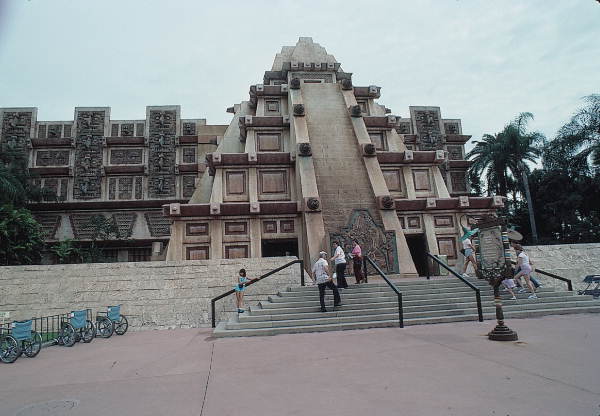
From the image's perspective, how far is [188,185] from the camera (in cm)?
2702

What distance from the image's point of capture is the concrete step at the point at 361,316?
Result: 358 inches

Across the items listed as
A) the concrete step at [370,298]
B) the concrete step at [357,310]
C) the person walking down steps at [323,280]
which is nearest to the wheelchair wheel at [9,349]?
the concrete step at [357,310]

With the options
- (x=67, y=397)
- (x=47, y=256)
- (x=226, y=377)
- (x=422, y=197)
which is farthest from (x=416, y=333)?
(x=47, y=256)

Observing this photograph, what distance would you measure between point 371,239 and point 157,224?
15.6 meters

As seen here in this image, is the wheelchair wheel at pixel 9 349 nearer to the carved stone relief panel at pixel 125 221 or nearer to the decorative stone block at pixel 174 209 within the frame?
the decorative stone block at pixel 174 209

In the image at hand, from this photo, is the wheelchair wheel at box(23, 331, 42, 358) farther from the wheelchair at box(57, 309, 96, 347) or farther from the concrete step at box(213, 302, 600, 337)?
the concrete step at box(213, 302, 600, 337)

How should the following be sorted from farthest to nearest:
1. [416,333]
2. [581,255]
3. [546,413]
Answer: [581,255], [416,333], [546,413]

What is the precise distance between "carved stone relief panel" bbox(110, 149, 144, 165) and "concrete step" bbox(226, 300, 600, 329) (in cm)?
2074

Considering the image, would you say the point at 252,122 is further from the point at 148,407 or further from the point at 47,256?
the point at 148,407

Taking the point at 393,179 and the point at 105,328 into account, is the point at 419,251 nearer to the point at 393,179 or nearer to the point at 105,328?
the point at 393,179

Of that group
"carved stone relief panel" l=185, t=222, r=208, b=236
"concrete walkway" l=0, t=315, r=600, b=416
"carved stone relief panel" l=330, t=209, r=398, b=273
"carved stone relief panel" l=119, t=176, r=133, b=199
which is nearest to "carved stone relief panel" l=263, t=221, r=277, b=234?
"carved stone relief panel" l=185, t=222, r=208, b=236

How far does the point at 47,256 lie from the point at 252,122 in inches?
606

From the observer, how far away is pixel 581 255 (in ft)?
50.2

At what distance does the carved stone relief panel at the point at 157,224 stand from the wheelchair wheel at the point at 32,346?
711 inches
